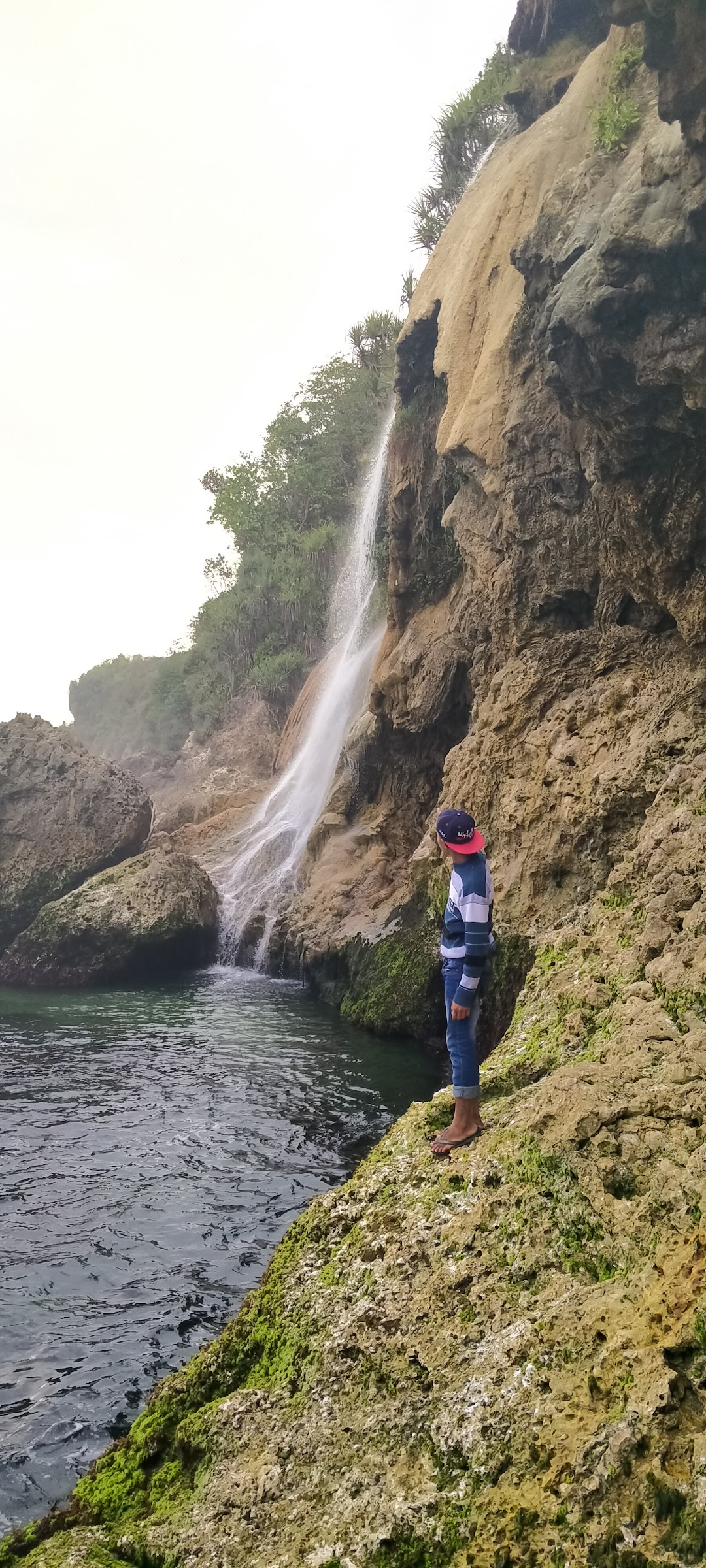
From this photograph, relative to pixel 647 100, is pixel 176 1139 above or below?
below

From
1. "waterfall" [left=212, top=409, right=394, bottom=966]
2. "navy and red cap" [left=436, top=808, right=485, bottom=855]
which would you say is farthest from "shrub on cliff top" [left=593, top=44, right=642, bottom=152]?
"waterfall" [left=212, top=409, right=394, bottom=966]

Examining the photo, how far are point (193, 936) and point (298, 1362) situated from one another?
615 inches

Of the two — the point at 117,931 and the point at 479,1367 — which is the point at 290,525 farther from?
the point at 479,1367

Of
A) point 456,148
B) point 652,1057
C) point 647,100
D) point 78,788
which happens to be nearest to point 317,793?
point 78,788

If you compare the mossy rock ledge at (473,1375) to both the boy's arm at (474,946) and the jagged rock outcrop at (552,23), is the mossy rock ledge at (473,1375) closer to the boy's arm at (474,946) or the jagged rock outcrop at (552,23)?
the boy's arm at (474,946)

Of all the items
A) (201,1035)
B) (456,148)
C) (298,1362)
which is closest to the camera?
(298,1362)

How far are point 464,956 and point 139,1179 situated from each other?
4.21 meters

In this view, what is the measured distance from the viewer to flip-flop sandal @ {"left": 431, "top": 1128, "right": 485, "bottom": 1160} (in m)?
4.70

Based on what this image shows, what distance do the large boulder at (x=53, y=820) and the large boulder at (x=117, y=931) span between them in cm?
122

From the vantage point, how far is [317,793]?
78.0 feet

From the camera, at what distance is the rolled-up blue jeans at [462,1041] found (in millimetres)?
4855

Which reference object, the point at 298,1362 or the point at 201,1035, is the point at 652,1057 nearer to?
the point at 298,1362

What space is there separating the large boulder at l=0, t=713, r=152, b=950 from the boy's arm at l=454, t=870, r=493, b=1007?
1674cm

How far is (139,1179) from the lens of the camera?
25.2ft
